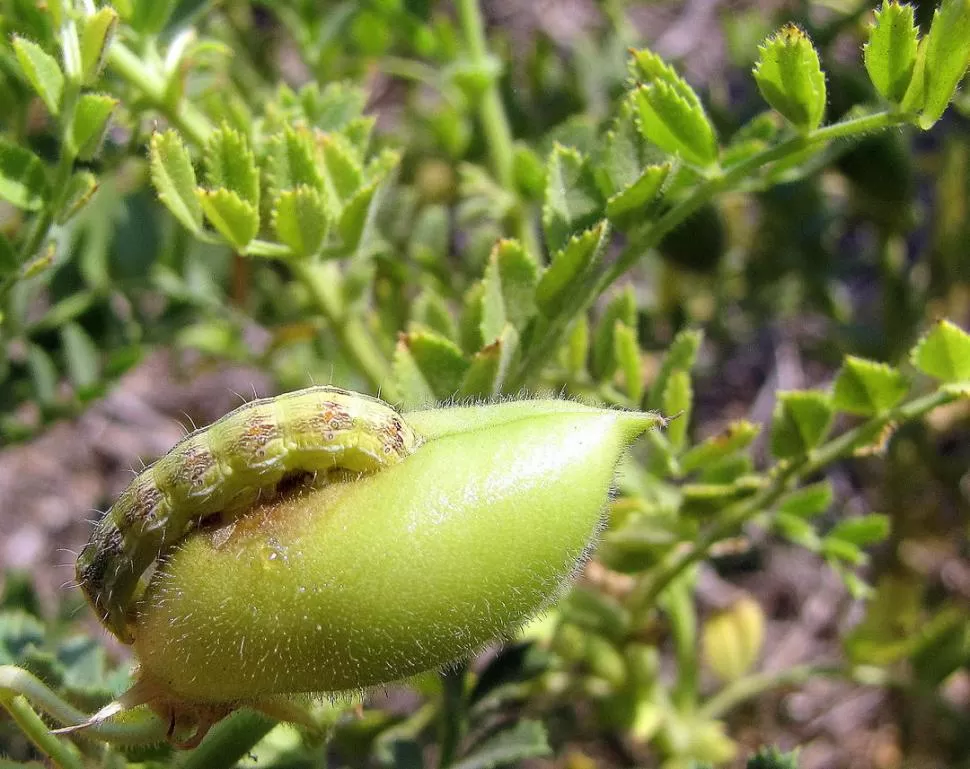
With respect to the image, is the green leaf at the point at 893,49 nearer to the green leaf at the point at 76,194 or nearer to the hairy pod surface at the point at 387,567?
the hairy pod surface at the point at 387,567

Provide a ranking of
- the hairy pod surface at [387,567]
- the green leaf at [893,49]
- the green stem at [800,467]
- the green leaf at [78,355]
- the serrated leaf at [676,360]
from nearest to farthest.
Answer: the hairy pod surface at [387,567], the green leaf at [893,49], the green stem at [800,467], the serrated leaf at [676,360], the green leaf at [78,355]

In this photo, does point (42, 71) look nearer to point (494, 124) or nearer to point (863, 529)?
point (494, 124)

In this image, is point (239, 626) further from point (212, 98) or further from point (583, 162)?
point (212, 98)

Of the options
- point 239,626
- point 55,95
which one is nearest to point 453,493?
point 239,626

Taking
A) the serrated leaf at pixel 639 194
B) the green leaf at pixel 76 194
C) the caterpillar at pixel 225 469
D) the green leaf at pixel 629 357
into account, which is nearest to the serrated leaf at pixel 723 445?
the green leaf at pixel 629 357

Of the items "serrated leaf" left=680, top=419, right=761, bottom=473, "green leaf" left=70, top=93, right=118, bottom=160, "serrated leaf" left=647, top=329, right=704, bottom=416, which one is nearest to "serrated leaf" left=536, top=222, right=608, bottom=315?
"serrated leaf" left=647, top=329, right=704, bottom=416

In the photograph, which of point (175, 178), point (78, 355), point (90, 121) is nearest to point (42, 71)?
point (90, 121)
